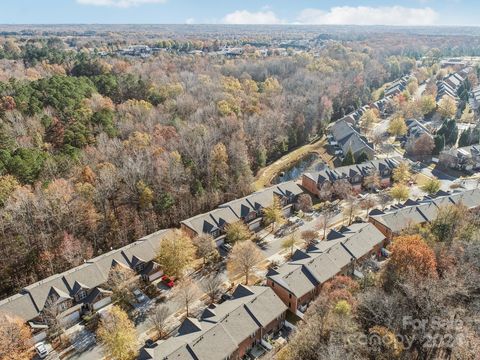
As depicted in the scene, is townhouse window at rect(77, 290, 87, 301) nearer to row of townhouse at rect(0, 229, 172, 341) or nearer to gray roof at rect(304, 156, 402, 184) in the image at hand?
row of townhouse at rect(0, 229, 172, 341)

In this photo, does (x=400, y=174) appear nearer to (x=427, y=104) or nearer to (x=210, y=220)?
(x=210, y=220)

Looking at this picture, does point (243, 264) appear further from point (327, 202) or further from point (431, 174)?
point (431, 174)

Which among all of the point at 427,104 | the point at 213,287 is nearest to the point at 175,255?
the point at 213,287

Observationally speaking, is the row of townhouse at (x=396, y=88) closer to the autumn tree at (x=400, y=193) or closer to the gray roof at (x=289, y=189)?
the autumn tree at (x=400, y=193)

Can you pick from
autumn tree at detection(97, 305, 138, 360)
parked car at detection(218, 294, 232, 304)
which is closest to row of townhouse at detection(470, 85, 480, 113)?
parked car at detection(218, 294, 232, 304)

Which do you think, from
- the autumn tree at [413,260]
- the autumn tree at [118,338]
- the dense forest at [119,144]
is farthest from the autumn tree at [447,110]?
the autumn tree at [118,338]

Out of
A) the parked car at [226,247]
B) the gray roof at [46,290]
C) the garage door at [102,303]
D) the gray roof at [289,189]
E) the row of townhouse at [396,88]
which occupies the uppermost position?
the row of townhouse at [396,88]
